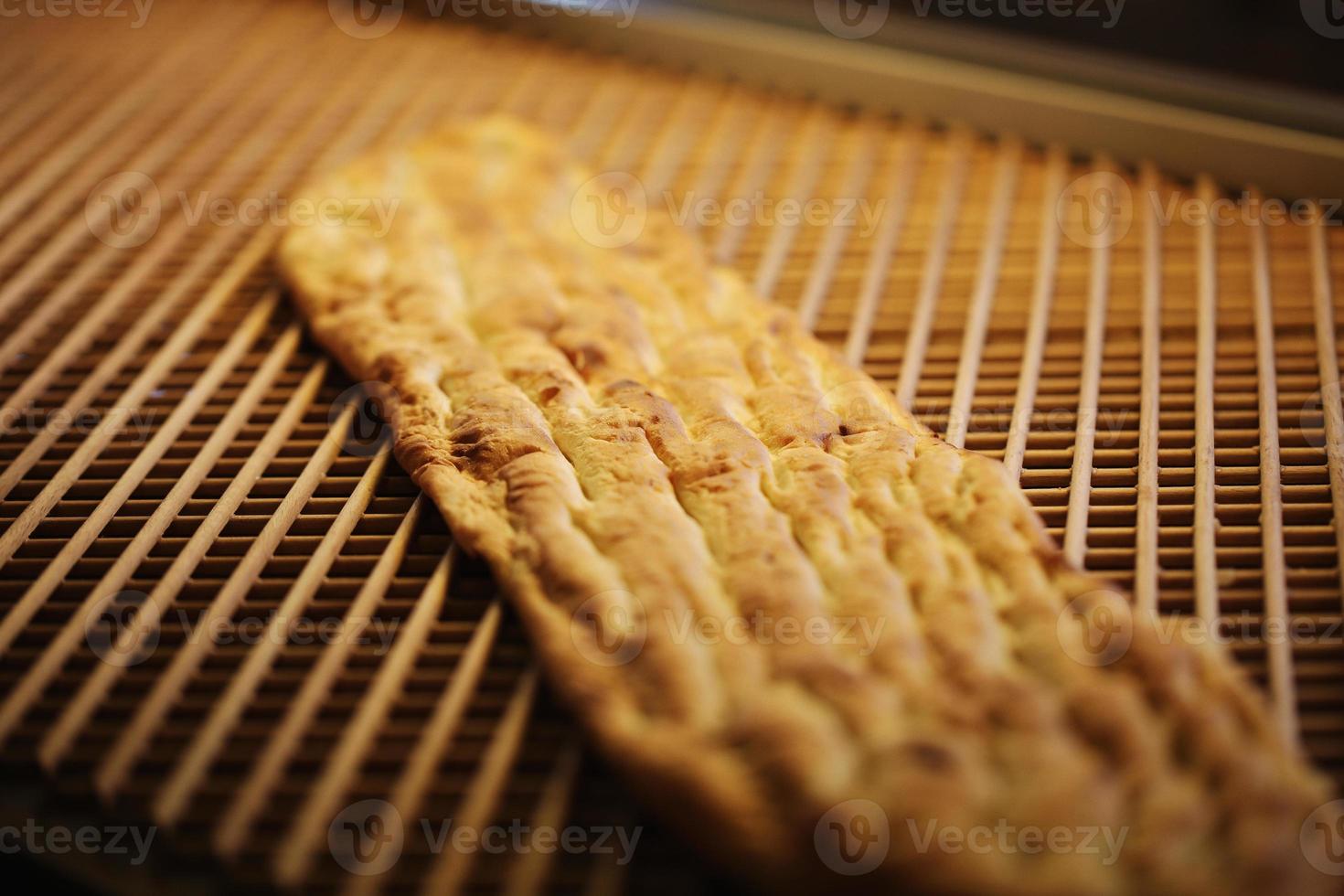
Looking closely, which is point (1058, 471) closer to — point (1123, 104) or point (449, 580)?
point (449, 580)

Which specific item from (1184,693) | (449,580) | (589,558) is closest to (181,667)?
(449,580)

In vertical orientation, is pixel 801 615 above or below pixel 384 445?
above

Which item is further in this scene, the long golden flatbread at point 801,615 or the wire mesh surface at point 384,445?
the wire mesh surface at point 384,445

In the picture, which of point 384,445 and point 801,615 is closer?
point 801,615

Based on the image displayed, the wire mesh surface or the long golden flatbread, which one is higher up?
the long golden flatbread

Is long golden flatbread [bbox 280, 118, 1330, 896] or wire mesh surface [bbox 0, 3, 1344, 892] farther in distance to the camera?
wire mesh surface [bbox 0, 3, 1344, 892]

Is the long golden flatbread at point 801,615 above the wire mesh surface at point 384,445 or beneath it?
above
